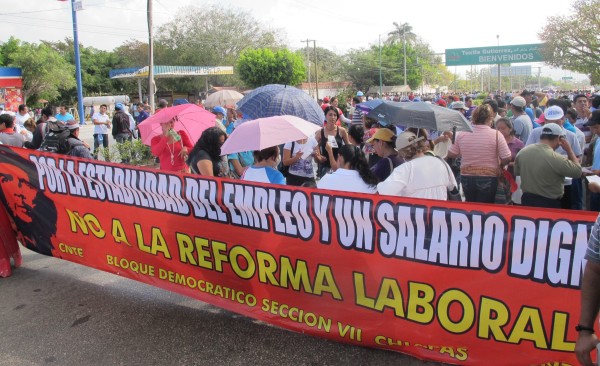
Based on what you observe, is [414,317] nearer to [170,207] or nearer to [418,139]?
[418,139]

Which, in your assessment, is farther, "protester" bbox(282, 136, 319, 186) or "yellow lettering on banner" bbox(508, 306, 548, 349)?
"protester" bbox(282, 136, 319, 186)

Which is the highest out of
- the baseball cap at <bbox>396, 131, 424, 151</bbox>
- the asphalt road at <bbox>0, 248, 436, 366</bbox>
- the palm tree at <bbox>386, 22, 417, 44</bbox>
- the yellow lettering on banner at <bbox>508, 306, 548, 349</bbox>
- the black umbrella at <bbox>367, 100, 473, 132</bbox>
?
the palm tree at <bbox>386, 22, 417, 44</bbox>

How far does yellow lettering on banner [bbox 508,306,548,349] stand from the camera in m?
2.71

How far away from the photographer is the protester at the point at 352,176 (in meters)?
3.69

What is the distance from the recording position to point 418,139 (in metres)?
3.79

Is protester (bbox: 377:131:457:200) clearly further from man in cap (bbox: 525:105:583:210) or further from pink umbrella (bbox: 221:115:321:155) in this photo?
man in cap (bbox: 525:105:583:210)

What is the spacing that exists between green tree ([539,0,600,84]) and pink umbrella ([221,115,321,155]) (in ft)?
109

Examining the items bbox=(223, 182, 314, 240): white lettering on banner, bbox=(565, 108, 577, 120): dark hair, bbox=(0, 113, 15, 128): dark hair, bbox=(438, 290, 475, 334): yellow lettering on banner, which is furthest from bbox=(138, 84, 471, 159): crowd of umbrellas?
bbox=(565, 108, 577, 120): dark hair

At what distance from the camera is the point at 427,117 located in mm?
4605

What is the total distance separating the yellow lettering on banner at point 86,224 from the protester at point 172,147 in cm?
130

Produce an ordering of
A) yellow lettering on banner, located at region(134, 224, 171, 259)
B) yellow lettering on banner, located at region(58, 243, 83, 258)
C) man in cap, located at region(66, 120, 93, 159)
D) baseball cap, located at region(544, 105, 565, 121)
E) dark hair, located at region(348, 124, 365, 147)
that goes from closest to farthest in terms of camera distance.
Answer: yellow lettering on banner, located at region(134, 224, 171, 259) < yellow lettering on banner, located at region(58, 243, 83, 258) < baseball cap, located at region(544, 105, 565, 121) < man in cap, located at region(66, 120, 93, 159) < dark hair, located at region(348, 124, 365, 147)

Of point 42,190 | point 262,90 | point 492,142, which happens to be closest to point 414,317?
point 492,142

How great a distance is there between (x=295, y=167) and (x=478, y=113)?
2.14 meters

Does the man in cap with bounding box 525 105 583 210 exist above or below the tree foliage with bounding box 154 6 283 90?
below
